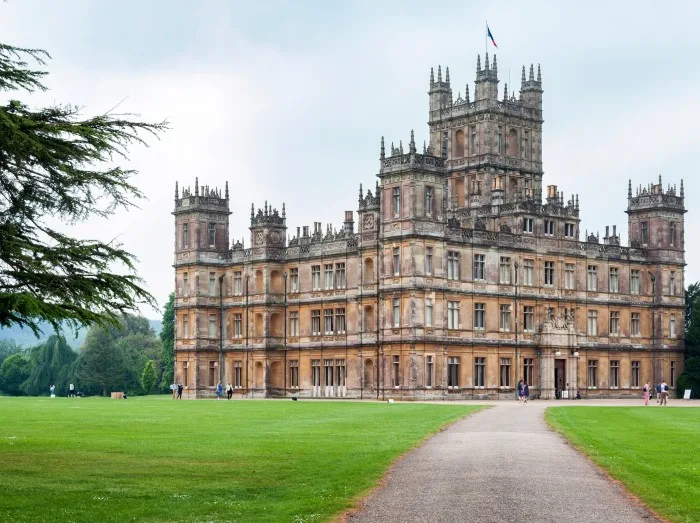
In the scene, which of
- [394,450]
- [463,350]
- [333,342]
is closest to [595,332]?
[463,350]

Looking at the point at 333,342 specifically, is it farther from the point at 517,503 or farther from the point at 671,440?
the point at 517,503

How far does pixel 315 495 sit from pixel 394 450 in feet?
29.9

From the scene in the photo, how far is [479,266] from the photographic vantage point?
8056 centimetres

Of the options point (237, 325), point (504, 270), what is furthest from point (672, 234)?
point (237, 325)

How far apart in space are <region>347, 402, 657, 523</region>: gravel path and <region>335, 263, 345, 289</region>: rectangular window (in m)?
51.2

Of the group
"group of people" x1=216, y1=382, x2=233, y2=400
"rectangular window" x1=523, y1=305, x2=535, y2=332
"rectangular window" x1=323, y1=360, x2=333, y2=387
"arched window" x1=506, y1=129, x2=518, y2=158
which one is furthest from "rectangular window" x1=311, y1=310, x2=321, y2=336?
"arched window" x1=506, y1=129, x2=518, y2=158

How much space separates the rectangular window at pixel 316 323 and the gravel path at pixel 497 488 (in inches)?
2099

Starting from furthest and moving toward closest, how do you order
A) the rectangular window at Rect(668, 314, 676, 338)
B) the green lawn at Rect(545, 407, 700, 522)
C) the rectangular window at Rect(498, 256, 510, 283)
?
the rectangular window at Rect(668, 314, 676, 338) → the rectangular window at Rect(498, 256, 510, 283) → the green lawn at Rect(545, 407, 700, 522)

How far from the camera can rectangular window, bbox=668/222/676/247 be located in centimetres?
9088

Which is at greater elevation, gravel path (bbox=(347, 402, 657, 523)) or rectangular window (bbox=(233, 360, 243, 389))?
rectangular window (bbox=(233, 360, 243, 389))

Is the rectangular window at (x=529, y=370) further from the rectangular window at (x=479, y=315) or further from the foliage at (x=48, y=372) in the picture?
the foliage at (x=48, y=372)

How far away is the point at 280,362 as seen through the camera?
3516 inches

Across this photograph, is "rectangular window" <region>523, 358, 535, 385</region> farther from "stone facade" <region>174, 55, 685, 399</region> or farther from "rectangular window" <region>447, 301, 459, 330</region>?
"rectangular window" <region>447, 301, 459, 330</region>

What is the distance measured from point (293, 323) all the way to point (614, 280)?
76.0ft
